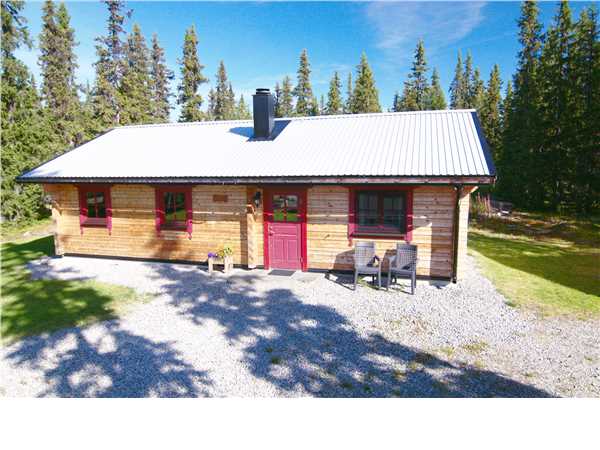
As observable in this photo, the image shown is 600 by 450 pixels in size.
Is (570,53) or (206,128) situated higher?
(570,53)

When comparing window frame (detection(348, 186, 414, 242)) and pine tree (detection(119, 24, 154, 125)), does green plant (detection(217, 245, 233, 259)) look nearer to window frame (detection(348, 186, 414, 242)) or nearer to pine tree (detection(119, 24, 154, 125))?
window frame (detection(348, 186, 414, 242))

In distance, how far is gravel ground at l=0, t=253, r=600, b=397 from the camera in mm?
5422

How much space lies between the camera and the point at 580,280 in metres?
10.7

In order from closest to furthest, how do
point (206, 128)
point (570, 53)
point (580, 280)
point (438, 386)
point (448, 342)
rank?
point (438, 386)
point (448, 342)
point (580, 280)
point (206, 128)
point (570, 53)

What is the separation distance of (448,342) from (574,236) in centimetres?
1521

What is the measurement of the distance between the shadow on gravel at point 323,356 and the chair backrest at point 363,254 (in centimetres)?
218

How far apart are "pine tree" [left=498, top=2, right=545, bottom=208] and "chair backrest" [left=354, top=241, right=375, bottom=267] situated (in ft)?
76.7

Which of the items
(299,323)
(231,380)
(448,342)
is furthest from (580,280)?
(231,380)

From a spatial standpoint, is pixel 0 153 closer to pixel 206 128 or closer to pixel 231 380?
pixel 206 128

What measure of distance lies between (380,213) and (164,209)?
743cm

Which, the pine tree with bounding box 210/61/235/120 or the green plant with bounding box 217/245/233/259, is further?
the pine tree with bounding box 210/61/235/120

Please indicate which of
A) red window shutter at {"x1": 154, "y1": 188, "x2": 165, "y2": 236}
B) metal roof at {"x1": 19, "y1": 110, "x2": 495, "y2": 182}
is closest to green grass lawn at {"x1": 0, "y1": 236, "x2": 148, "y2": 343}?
red window shutter at {"x1": 154, "y1": 188, "x2": 165, "y2": 236}

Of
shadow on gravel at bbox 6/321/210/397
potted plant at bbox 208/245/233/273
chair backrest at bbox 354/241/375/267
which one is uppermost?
chair backrest at bbox 354/241/375/267

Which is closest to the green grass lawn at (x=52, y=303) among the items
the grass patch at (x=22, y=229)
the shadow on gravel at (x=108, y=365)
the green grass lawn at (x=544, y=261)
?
the shadow on gravel at (x=108, y=365)
